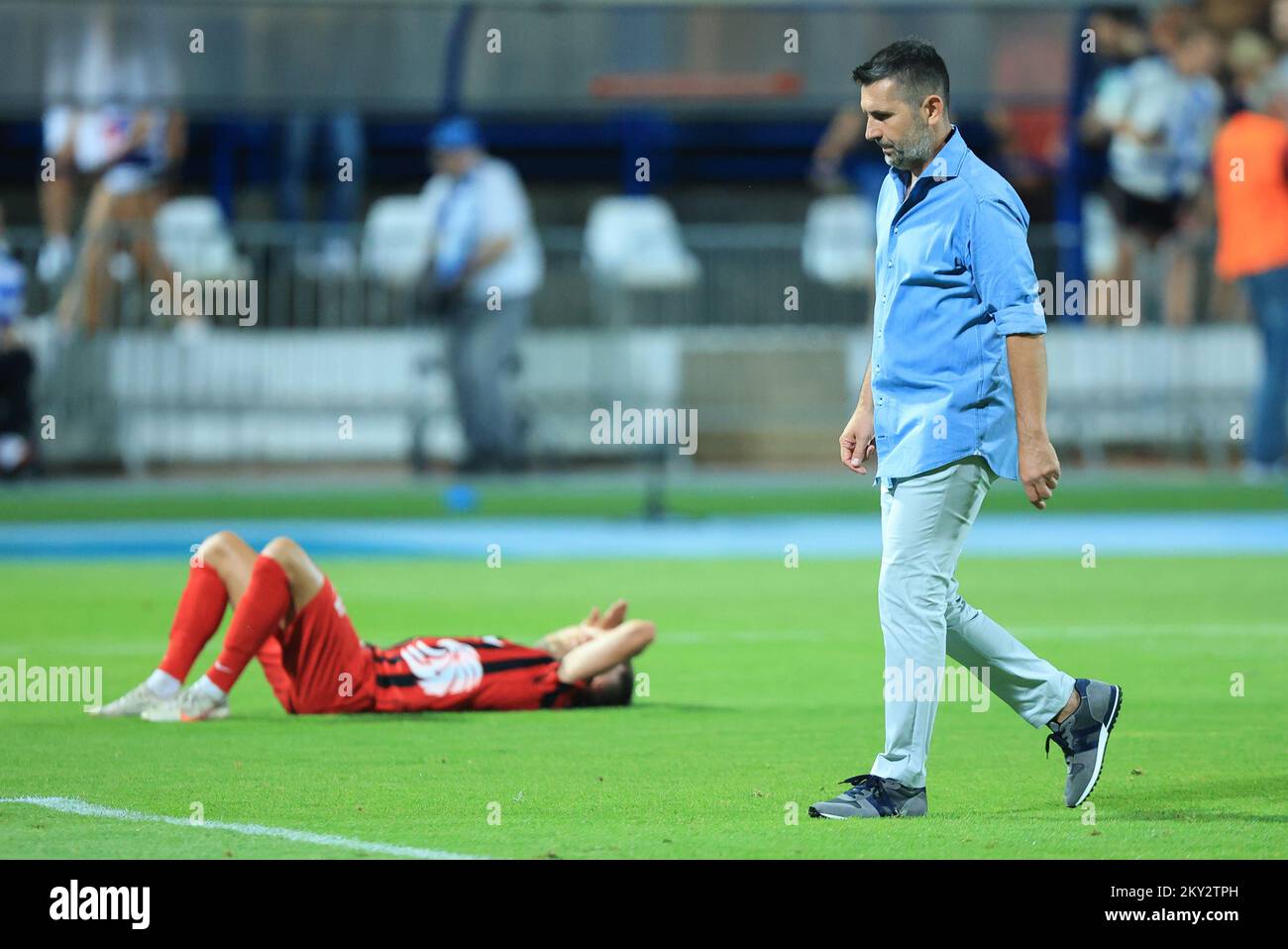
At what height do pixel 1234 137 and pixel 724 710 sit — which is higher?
pixel 1234 137

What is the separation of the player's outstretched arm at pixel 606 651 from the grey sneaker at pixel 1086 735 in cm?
207

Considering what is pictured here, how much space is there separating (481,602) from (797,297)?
8744mm

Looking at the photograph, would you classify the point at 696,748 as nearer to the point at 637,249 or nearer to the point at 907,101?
the point at 907,101

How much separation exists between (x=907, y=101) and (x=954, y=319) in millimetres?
690

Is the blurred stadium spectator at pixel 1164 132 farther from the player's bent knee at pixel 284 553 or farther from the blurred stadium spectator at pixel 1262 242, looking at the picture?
the player's bent knee at pixel 284 553

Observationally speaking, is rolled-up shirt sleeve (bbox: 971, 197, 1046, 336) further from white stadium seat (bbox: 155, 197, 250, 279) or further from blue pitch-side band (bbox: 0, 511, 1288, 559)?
white stadium seat (bbox: 155, 197, 250, 279)

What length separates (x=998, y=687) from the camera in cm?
768

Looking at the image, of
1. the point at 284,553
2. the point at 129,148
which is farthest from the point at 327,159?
the point at 284,553

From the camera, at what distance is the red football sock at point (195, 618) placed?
31.0 feet

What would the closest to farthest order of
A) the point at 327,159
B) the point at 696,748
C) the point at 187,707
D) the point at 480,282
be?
the point at 696,748, the point at 187,707, the point at 480,282, the point at 327,159

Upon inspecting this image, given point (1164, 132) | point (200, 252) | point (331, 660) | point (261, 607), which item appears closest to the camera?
point (261, 607)

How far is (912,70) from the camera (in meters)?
7.31
